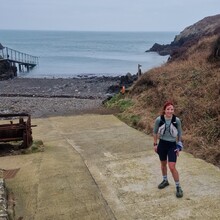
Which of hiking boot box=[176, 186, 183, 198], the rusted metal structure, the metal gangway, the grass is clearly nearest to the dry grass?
the grass

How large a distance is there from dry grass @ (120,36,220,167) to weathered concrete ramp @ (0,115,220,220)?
869mm

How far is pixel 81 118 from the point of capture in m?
14.6

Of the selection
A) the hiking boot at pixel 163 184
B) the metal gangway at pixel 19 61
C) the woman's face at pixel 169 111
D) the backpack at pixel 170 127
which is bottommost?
the metal gangway at pixel 19 61

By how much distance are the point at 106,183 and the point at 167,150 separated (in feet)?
5.06

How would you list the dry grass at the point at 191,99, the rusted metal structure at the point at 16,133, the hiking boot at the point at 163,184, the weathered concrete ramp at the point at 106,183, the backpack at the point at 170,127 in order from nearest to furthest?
the weathered concrete ramp at the point at 106,183 < the backpack at the point at 170,127 < the hiking boot at the point at 163,184 < the dry grass at the point at 191,99 < the rusted metal structure at the point at 16,133

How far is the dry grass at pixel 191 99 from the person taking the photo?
30.9ft

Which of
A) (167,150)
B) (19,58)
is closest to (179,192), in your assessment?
(167,150)

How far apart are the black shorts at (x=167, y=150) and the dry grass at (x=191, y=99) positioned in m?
2.22

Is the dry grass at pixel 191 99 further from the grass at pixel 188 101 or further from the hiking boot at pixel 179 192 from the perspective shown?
the hiking boot at pixel 179 192

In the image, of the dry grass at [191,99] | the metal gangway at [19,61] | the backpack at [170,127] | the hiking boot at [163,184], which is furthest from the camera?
the metal gangway at [19,61]

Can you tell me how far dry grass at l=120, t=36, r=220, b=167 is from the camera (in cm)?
941

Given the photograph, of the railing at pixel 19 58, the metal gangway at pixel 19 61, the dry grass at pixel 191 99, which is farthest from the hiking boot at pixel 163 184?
the railing at pixel 19 58

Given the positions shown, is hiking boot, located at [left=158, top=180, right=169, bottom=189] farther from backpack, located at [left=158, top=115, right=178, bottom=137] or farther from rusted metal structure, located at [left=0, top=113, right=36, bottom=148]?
rusted metal structure, located at [left=0, top=113, right=36, bottom=148]

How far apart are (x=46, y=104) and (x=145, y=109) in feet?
26.4
